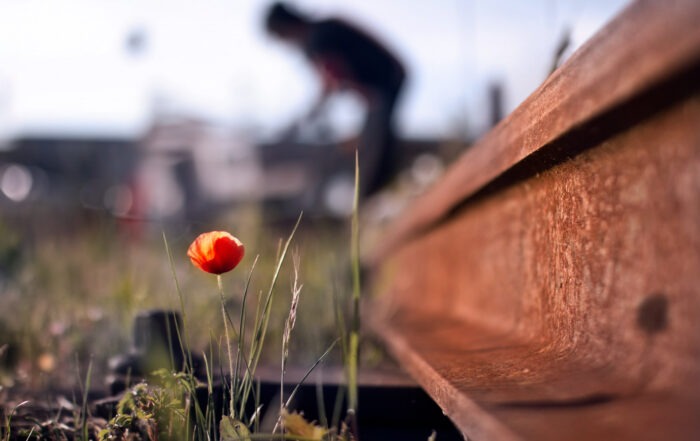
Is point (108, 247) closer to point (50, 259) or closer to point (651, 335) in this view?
point (50, 259)

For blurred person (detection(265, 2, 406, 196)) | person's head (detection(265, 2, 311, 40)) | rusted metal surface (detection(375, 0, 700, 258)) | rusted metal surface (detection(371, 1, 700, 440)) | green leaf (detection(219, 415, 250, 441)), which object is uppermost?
person's head (detection(265, 2, 311, 40))

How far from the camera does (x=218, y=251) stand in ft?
3.47

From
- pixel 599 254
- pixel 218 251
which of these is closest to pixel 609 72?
pixel 599 254

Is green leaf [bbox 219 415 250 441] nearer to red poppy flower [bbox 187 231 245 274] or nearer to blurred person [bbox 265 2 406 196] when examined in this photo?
red poppy flower [bbox 187 231 245 274]

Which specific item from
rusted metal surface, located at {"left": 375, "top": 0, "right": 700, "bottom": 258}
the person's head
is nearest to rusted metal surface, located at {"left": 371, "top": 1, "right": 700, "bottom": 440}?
rusted metal surface, located at {"left": 375, "top": 0, "right": 700, "bottom": 258}

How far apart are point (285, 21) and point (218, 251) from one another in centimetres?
537

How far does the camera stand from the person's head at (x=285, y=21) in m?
6.11

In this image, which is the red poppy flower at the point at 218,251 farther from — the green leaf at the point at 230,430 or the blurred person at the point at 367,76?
the blurred person at the point at 367,76

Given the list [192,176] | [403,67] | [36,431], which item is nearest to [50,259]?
[36,431]

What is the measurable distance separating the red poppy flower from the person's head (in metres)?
5.28

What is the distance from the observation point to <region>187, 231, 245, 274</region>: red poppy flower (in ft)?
3.47

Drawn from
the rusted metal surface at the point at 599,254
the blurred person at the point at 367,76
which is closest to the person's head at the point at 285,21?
the blurred person at the point at 367,76

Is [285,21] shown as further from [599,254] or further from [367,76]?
[599,254]

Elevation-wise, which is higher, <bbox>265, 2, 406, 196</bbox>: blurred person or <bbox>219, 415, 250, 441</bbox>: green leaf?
<bbox>265, 2, 406, 196</bbox>: blurred person
